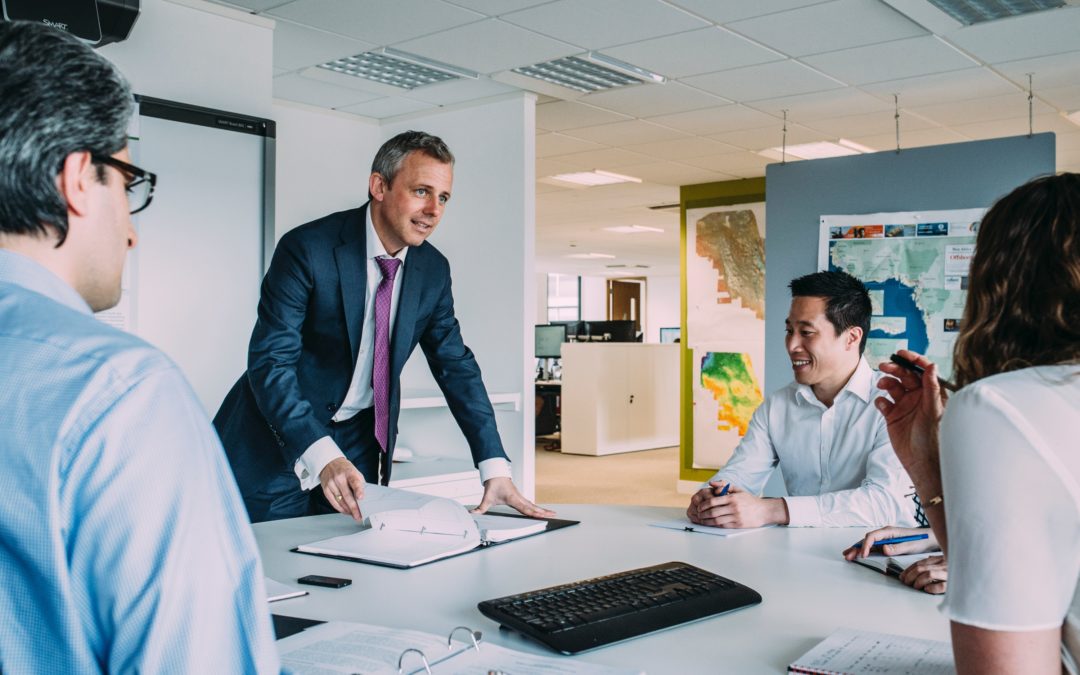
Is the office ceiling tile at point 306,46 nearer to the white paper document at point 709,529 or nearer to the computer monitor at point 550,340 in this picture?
the white paper document at point 709,529

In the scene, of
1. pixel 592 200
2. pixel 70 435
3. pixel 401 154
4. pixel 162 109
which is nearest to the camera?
pixel 70 435

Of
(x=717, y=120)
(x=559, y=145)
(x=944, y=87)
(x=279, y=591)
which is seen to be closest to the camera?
(x=279, y=591)

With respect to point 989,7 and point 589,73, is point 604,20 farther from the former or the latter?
point 989,7

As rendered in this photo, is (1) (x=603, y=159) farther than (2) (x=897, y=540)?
Yes

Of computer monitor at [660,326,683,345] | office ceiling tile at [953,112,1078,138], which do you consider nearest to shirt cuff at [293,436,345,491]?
office ceiling tile at [953,112,1078,138]

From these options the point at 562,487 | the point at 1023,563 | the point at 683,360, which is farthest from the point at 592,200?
the point at 1023,563

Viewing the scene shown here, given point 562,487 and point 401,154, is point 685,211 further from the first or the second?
point 401,154

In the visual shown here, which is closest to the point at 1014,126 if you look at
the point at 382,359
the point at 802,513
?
the point at 802,513

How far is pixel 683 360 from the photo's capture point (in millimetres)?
7883

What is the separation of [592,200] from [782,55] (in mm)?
4482

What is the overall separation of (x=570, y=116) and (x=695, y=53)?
1327 millimetres

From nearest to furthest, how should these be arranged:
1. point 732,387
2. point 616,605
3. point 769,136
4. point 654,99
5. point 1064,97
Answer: point 616,605 → point 1064,97 → point 654,99 → point 769,136 → point 732,387

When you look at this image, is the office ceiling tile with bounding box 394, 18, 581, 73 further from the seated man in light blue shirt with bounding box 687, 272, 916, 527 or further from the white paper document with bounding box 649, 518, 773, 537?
the white paper document with bounding box 649, 518, 773, 537

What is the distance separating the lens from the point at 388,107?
5.54 metres
